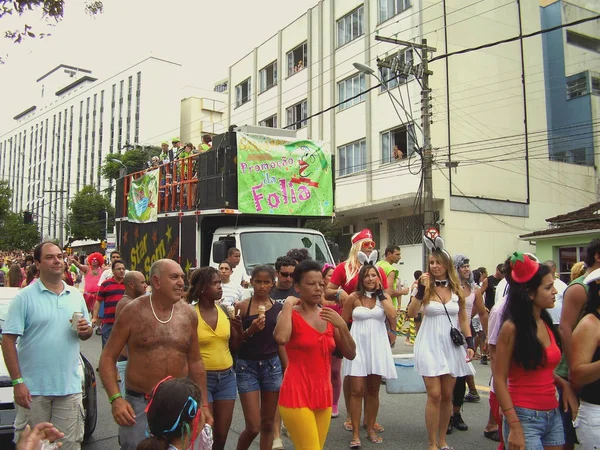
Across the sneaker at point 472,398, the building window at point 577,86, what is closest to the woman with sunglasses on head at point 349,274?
the sneaker at point 472,398

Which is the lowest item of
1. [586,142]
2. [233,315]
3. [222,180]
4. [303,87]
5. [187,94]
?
[233,315]

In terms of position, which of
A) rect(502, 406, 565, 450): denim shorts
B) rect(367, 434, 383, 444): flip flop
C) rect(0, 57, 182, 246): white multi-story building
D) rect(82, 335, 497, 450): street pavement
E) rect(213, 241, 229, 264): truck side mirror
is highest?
rect(0, 57, 182, 246): white multi-story building

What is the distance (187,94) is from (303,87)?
5017 cm

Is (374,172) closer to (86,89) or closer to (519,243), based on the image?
(519,243)

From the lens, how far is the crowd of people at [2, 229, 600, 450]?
140 inches

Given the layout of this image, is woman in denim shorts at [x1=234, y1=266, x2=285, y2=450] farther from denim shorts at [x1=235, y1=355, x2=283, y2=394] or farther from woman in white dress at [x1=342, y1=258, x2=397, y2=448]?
woman in white dress at [x1=342, y1=258, x2=397, y2=448]

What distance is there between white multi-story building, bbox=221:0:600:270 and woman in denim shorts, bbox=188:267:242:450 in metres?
15.5

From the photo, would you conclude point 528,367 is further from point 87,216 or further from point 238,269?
point 87,216

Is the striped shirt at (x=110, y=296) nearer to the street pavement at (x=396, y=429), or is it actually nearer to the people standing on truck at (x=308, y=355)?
the street pavement at (x=396, y=429)

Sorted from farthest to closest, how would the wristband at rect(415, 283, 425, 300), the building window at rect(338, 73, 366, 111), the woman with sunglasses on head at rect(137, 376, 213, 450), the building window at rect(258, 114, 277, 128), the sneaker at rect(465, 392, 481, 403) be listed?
the building window at rect(258, 114, 277, 128), the building window at rect(338, 73, 366, 111), the sneaker at rect(465, 392, 481, 403), the wristband at rect(415, 283, 425, 300), the woman with sunglasses on head at rect(137, 376, 213, 450)

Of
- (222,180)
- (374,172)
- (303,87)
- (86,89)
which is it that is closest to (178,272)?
(222,180)

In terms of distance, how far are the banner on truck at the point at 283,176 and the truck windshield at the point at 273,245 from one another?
46 centimetres

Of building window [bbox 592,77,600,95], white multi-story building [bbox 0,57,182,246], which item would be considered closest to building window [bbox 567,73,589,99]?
building window [bbox 592,77,600,95]

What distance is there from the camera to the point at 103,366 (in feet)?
12.2
